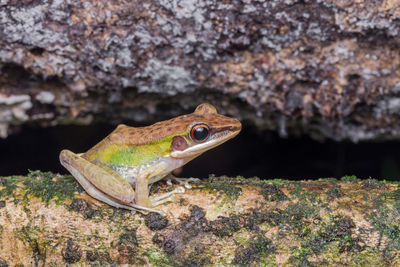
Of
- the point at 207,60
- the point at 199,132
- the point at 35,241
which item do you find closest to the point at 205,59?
the point at 207,60

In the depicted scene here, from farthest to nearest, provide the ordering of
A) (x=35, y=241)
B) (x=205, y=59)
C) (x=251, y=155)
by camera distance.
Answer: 1. (x=251, y=155)
2. (x=205, y=59)
3. (x=35, y=241)

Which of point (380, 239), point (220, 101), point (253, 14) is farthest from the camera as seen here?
point (220, 101)

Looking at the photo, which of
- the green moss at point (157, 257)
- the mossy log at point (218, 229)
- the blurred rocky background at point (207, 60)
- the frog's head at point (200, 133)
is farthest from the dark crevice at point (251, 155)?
the green moss at point (157, 257)

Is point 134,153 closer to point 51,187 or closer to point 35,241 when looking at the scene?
point 51,187

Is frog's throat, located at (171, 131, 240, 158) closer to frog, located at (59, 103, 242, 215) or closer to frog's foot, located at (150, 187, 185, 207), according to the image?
frog, located at (59, 103, 242, 215)

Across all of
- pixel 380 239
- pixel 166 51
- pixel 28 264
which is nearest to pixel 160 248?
pixel 28 264

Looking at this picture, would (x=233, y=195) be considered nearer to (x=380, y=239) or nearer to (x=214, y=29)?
(x=380, y=239)

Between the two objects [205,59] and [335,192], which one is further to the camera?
[205,59]

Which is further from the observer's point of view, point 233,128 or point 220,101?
point 220,101
